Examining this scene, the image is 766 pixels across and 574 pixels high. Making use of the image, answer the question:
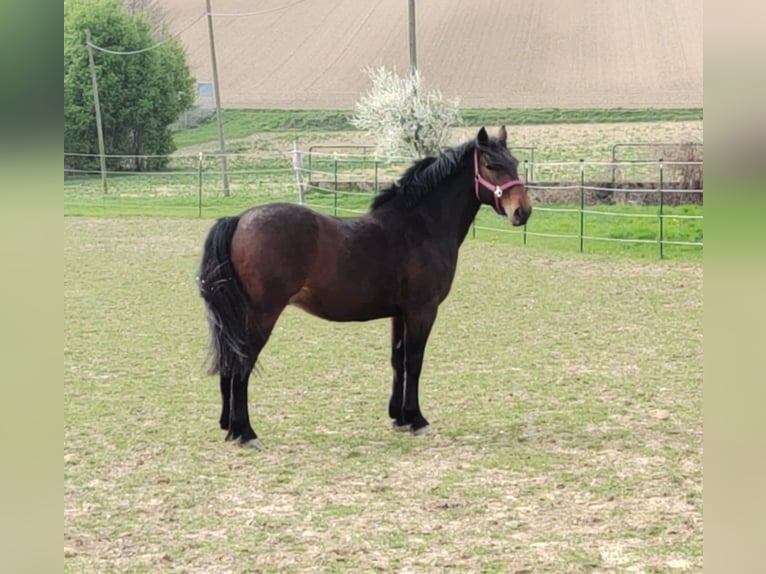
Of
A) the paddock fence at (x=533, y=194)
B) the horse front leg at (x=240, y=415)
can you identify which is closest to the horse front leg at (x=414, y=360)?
the horse front leg at (x=240, y=415)

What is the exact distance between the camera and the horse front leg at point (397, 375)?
5.59m

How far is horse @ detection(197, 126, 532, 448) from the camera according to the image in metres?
4.98

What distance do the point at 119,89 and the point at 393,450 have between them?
3361 centimetres

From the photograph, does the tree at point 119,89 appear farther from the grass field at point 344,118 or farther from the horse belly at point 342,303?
the horse belly at point 342,303

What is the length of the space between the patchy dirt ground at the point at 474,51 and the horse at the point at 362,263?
113 ft

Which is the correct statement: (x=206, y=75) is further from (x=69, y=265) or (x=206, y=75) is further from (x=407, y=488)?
(x=407, y=488)

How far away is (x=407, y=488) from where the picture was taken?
174 inches

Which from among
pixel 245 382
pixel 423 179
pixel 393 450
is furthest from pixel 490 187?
pixel 245 382

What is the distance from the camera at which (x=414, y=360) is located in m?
5.44

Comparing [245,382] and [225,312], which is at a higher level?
[225,312]

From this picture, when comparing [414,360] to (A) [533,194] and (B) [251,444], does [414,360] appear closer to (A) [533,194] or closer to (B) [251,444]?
(B) [251,444]

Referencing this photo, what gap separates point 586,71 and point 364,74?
1022 cm

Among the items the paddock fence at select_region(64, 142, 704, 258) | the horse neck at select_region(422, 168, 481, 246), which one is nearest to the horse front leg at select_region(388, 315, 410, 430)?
the horse neck at select_region(422, 168, 481, 246)

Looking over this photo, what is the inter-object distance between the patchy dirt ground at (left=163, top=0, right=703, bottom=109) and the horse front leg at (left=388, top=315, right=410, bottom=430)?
3479cm
